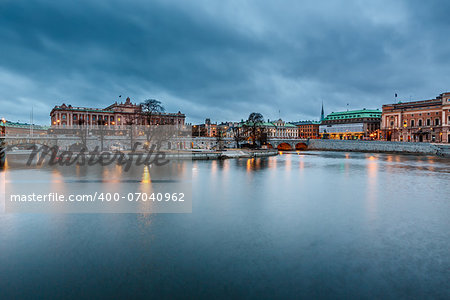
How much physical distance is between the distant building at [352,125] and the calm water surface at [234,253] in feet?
497

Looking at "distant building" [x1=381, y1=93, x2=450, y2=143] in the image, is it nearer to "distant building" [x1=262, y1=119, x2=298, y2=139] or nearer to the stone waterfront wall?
the stone waterfront wall

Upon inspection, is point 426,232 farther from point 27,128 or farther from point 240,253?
point 27,128

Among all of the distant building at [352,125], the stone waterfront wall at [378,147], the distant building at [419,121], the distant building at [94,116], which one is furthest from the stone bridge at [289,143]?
the distant building at [94,116]

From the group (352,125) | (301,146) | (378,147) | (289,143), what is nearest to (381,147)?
(378,147)

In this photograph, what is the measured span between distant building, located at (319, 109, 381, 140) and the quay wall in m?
43.6

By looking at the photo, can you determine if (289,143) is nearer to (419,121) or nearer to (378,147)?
(378,147)

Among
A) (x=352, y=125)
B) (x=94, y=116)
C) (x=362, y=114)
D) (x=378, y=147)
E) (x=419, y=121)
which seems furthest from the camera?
(x=362, y=114)

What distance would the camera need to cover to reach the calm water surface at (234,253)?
848cm

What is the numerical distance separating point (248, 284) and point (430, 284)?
570cm

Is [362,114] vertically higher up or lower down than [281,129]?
higher up

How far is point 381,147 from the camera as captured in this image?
330 feet

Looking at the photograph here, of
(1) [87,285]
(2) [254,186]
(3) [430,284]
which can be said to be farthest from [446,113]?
(1) [87,285]

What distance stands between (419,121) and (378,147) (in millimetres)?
29248

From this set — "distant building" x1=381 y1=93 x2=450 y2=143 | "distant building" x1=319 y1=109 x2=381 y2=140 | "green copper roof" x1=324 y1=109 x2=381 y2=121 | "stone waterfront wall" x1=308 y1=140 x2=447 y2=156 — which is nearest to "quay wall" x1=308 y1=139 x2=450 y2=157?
"stone waterfront wall" x1=308 y1=140 x2=447 y2=156
